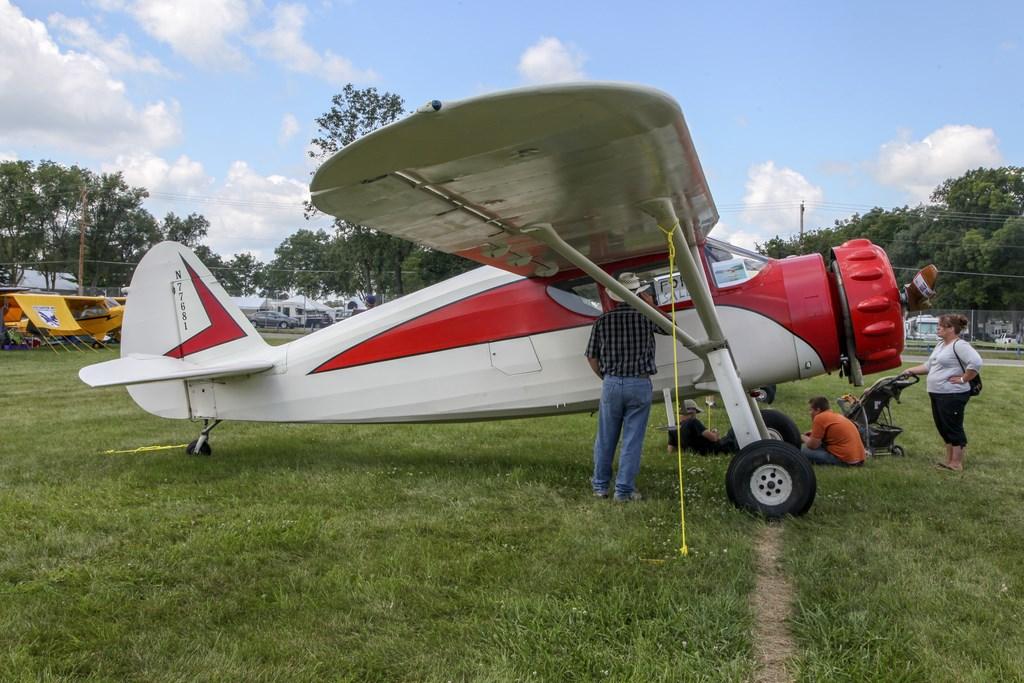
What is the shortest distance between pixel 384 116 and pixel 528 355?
42169 millimetres

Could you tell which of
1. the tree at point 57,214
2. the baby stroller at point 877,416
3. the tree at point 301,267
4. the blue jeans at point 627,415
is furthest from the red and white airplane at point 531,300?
the tree at point 301,267

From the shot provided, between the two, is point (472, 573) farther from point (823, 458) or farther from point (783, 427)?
point (823, 458)

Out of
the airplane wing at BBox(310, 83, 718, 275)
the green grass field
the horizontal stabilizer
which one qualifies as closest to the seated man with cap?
the green grass field

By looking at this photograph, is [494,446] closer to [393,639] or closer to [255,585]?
[255,585]

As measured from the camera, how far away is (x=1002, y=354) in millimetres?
34281

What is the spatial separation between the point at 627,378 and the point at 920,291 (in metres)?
2.68

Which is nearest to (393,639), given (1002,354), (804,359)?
(804,359)

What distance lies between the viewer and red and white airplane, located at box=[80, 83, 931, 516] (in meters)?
3.29

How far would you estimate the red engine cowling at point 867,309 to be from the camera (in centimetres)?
531

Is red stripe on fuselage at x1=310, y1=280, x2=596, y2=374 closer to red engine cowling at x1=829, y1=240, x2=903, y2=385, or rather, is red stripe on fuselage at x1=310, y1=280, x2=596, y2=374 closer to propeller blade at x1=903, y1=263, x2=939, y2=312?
red engine cowling at x1=829, y1=240, x2=903, y2=385

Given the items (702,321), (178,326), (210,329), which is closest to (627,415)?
(702,321)

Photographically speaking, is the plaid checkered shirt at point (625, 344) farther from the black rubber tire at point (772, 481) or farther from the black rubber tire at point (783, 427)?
the black rubber tire at point (783, 427)

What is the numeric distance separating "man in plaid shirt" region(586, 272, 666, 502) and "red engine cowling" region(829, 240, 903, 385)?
63.3 inches

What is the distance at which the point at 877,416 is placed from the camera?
791 centimetres
